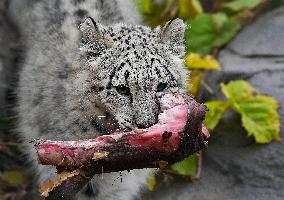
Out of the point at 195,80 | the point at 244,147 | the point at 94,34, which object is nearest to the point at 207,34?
the point at 195,80

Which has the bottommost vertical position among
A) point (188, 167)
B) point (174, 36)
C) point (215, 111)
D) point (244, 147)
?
point (188, 167)

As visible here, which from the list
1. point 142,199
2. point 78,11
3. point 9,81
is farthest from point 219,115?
point 9,81

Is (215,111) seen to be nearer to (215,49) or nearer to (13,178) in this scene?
(215,49)

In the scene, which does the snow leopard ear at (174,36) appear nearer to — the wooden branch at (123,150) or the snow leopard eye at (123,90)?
the snow leopard eye at (123,90)

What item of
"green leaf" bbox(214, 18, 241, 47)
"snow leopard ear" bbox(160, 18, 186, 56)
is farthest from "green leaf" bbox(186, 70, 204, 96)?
"snow leopard ear" bbox(160, 18, 186, 56)

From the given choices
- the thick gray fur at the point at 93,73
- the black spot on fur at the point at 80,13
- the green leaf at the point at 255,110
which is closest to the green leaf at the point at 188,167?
the green leaf at the point at 255,110

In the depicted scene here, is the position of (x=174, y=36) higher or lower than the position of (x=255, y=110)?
higher

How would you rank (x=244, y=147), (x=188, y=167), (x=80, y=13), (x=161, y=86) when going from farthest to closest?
1. (x=188, y=167)
2. (x=244, y=147)
3. (x=80, y=13)
4. (x=161, y=86)
